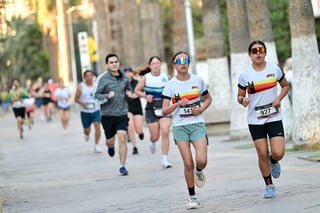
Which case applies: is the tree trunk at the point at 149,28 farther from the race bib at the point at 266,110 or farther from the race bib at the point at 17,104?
the race bib at the point at 266,110

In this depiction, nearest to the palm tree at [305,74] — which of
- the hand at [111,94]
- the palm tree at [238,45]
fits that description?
the hand at [111,94]

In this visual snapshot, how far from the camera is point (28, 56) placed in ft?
339

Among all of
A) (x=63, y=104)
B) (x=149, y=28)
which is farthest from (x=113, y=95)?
(x=149, y=28)

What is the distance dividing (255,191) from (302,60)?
5262 mm

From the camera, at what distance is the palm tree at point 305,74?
56.4ft

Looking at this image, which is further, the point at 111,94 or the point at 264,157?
the point at 111,94

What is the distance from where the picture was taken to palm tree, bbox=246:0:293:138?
20328 millimetres

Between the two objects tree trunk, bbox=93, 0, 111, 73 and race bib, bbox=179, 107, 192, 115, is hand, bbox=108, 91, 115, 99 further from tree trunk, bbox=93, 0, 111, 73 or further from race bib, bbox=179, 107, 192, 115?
tree trunk, bbox=93, 0, 111, 73

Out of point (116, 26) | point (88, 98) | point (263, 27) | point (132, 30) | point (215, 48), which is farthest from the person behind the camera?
point (116, 26)

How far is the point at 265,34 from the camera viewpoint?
20.5m

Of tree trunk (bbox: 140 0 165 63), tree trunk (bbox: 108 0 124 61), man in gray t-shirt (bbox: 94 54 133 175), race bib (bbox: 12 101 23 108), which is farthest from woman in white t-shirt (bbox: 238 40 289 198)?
tree trunk (bbox: 108 0 124 61)

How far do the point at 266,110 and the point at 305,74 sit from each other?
5695mm

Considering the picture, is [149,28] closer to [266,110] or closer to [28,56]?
[266,110]

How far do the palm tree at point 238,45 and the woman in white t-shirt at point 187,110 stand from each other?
10.0 m
